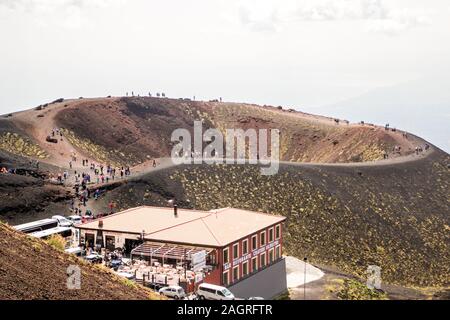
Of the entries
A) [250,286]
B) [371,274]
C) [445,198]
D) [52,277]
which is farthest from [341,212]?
[52,277]

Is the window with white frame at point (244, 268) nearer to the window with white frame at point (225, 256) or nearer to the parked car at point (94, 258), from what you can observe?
the window with white frame at point (225, 256)

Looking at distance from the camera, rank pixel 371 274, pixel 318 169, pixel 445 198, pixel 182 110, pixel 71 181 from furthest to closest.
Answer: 1. pixel 182 110
2. pixel 445 198
3. pixel 318 169
4. pixel 71 181
5. pixel 371 274

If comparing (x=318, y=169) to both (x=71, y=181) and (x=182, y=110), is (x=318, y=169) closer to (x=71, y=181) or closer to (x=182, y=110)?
(x=71, y=181)

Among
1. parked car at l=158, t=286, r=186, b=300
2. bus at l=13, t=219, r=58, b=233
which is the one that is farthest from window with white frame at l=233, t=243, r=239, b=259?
bus at l=13, t=219, r=58, b=233

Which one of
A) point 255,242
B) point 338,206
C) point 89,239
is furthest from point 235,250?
point 338,206

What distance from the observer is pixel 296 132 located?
147m

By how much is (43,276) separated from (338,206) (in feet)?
239

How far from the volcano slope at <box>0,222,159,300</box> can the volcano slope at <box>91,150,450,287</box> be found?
1983 inches

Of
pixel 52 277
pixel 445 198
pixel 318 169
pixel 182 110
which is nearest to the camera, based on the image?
pixel 52 277

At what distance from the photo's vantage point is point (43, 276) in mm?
23906

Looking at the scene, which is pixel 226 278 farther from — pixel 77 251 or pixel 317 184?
A: pixel 317 184

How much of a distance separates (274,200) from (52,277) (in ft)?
223

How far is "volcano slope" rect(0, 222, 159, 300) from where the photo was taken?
2202 cm
